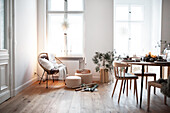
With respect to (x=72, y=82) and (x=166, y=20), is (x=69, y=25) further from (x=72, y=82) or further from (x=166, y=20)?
(x=166, y=20)

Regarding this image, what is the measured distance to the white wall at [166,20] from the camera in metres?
5.93

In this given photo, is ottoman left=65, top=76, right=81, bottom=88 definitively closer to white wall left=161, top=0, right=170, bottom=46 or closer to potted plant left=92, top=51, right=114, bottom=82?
potted plant left=92, top=51, right=114, bottom=82

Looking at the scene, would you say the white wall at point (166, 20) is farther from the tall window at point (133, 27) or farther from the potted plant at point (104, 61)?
the potted plant at point (104, 61)

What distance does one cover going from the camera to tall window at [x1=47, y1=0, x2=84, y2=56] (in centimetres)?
564

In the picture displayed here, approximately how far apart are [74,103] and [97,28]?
3006mm

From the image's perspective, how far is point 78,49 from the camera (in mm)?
5652

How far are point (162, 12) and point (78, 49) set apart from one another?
3.32m

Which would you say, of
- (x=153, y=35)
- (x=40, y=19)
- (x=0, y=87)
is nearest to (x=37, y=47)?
(x=40, y=19)

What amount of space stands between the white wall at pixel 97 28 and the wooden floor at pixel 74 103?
6.40 feet

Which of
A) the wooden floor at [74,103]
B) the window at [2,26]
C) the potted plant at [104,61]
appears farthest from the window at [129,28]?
the window at [2,26]

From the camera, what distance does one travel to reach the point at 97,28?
17.7ft

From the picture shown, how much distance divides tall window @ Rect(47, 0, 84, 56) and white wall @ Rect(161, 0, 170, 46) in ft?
9.67

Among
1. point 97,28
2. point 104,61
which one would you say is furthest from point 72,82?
point 97,28

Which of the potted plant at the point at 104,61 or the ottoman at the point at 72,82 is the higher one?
the potted plant at the point at 104,61
